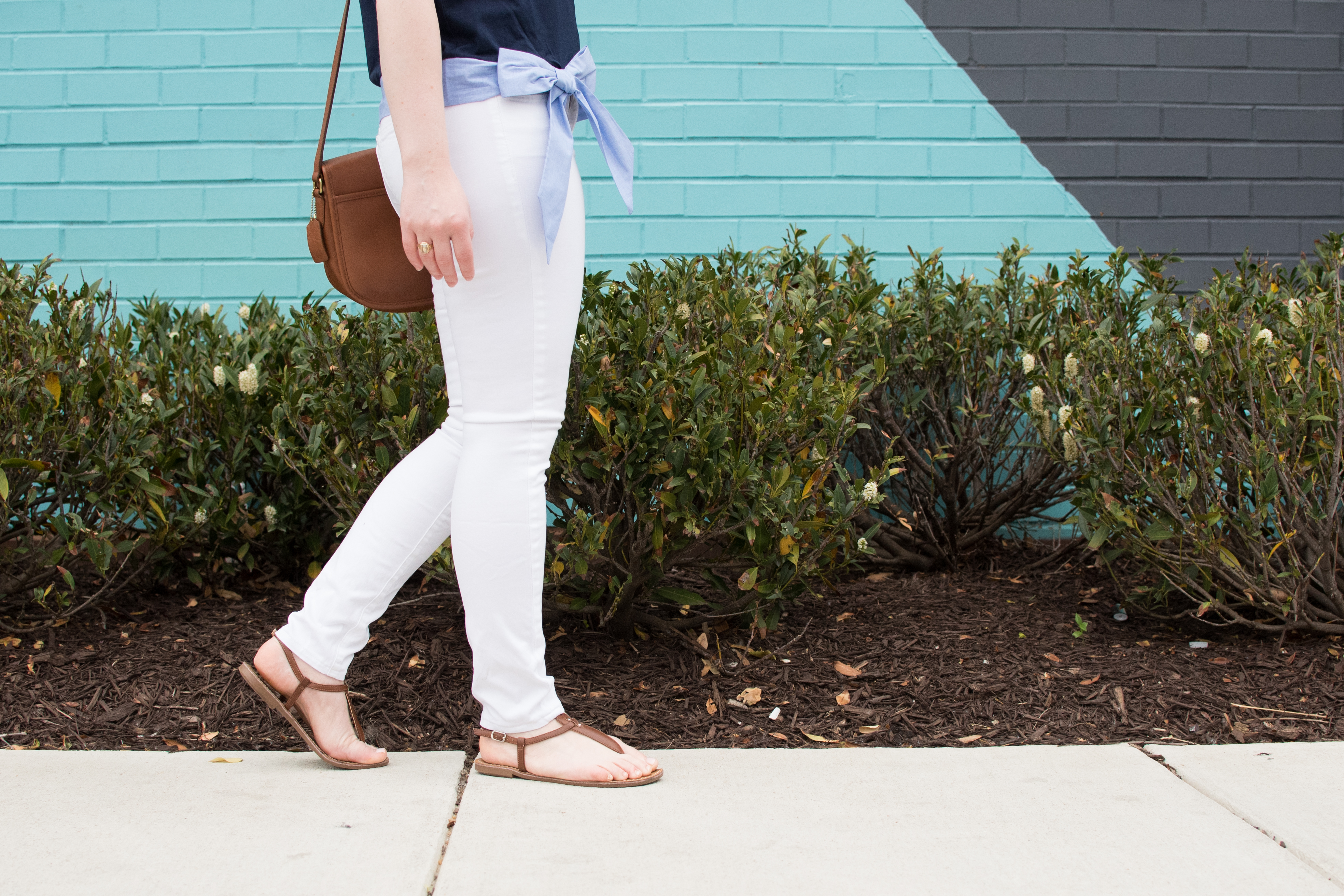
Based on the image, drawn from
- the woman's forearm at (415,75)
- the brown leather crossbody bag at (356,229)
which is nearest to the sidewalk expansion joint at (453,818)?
the brown leather crossbody bag at (356,229)

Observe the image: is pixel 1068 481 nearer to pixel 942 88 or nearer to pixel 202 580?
pixel 942 88

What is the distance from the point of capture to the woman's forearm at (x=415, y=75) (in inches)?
67.2

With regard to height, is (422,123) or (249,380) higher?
(422,123)

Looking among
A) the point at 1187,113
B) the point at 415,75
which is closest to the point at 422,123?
the point at 415,75

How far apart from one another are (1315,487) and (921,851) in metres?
1.79

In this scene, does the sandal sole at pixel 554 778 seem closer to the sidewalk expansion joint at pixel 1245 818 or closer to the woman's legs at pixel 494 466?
the woman's legs at pixel 494 466

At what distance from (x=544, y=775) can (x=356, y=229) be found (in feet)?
3.68

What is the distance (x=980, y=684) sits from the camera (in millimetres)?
2607

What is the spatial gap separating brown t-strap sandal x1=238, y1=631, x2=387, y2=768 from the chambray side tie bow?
3.10ft

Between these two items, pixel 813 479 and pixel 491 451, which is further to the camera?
pixel 813 479

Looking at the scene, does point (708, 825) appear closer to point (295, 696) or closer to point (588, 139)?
point (295, 696)

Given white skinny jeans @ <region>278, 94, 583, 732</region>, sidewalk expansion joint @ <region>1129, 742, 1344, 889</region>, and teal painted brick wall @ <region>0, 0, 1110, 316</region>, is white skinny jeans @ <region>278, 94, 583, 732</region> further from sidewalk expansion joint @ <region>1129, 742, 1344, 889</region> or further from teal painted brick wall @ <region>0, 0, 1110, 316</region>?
teal painted brick wall @ <region>0, 0, 1110, 316</region>

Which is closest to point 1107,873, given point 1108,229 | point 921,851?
point 921,851

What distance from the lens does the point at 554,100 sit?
1.86 meters
